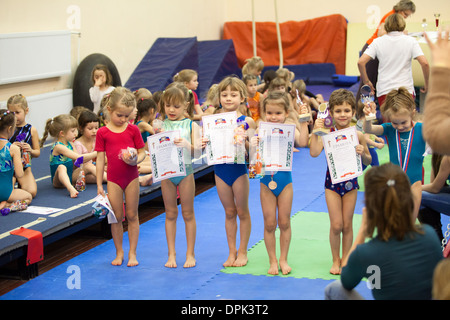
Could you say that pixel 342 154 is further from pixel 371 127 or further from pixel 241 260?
pixel 241 260

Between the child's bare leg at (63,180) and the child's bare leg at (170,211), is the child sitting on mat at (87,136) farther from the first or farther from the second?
the child's bare leg at (170,211)

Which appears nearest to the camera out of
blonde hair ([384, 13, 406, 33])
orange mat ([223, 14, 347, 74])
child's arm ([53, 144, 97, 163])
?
child's arm ([53, 144, 97, 163])

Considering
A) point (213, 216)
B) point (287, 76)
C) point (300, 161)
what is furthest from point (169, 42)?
point (213, 216)

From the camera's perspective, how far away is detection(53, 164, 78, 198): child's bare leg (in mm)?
5949

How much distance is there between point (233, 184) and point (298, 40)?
11478mm

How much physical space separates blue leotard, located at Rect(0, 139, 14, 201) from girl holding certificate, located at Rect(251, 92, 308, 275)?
93.2 inches

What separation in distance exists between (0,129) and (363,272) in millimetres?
3859

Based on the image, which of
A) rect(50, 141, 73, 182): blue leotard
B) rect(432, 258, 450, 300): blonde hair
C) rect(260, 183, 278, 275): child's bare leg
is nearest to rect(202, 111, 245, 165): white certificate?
rect(260, 183, 278, 275): child's bare leg

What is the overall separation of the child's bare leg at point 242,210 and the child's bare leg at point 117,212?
3.10ft

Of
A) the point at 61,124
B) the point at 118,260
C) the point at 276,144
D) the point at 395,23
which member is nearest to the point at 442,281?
the point at 276,144

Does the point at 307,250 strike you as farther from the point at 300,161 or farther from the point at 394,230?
the point at 300,161

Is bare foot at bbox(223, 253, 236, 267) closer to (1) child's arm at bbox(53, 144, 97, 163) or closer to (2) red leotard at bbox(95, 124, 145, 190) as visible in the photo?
(2) red leotard at bbox(95, 124, 145, 190)

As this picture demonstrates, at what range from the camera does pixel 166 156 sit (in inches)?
187

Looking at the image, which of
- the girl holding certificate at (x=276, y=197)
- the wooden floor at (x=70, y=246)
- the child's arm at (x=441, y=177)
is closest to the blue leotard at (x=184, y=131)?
the girl holding certificate at (x=276, y=197)
